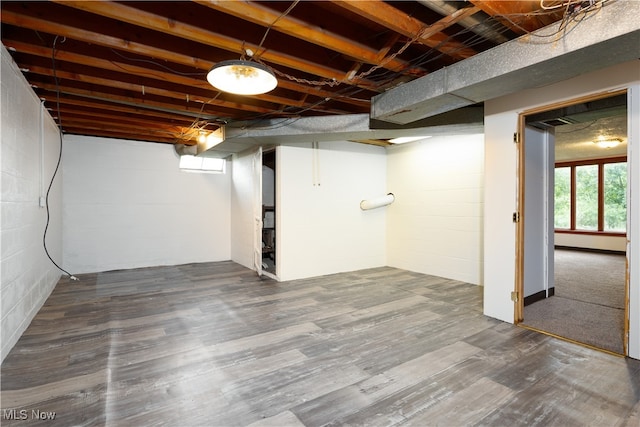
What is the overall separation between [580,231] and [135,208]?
1009 centimetres

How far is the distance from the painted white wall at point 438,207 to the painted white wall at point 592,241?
5.21 metres

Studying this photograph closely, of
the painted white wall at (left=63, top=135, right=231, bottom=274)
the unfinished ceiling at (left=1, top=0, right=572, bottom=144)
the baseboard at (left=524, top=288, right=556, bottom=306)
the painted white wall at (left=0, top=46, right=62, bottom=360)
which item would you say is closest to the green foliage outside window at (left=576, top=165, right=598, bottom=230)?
the baseboard at (left=524, top=288, right=556, bottom=306)

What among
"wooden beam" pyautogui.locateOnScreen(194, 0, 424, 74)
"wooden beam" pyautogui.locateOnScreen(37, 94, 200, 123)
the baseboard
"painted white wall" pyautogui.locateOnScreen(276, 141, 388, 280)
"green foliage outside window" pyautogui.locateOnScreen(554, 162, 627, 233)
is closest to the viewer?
"wooden beam" pyautogui.locateOnScreen(194, 0, 424, 74)

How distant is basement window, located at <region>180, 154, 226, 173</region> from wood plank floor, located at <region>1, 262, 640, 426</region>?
3.02 metres

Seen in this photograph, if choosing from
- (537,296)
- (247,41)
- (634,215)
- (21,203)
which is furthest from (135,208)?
(634,215)

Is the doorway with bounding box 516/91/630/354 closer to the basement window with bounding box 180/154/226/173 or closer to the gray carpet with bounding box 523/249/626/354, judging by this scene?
the gray carpet with bounding box 523/249/626/354

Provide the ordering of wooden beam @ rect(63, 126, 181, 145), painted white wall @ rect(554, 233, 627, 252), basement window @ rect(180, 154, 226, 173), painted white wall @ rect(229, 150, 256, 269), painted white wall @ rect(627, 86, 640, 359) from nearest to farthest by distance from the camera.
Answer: painted white wall @ rect(627, 86, 640, 359) → wooden beam @ rect(63, 126, 181, 145) → painted white wall @ rect(229, 150, 256, 269) → basement window @ rect(180, 154, 226, 173) → painted white wall @ rect(554, 233, 627, 252)

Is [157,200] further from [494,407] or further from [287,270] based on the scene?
[494,407]

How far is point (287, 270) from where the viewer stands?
4.66 meters

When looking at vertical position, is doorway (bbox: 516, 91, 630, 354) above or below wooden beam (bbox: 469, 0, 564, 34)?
below

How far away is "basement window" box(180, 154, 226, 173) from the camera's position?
5.90 m

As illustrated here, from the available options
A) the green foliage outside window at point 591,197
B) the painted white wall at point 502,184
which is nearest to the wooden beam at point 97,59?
the painted white wall at point 502,184

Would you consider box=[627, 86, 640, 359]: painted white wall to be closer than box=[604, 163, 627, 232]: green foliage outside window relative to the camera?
Yes

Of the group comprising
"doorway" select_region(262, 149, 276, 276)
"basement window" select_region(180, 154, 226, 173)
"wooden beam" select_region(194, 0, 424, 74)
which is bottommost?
"doorway" select_region(262, 149, 276, 276)
